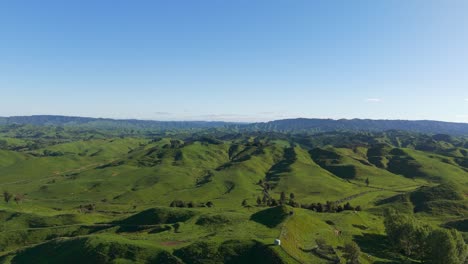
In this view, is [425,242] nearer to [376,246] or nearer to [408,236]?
[408,236]

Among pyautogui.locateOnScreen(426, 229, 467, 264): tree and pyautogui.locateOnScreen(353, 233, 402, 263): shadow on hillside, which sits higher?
pyautogui.locateOnScreen(426, 229, 467, 264): tree

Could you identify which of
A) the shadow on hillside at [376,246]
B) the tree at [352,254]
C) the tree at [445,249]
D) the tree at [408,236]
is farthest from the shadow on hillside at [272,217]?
the tree at [445,249]

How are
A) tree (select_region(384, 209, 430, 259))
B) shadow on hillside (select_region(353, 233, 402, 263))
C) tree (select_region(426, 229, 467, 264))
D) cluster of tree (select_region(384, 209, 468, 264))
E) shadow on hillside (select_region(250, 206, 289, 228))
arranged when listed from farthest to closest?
shadow on hillside (select_region(250, 206, 289, 228)) → shadow on hillside (select_region(353, 233, 402, 263)) → tree (select_region(384, 209, 430, 259)) → cluster of tree (select_region(384, 209, 468, 264)) → tree (select_region(426, 229, 467, 264))

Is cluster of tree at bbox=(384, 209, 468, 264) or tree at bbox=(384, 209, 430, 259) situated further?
tree at bbox=(384, 209, 430, 259)

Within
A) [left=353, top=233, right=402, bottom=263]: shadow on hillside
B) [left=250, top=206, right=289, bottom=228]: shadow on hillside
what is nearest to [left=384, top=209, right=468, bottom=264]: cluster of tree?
[left=353, top=233, right=402, bottom=263]: shadow on hillside

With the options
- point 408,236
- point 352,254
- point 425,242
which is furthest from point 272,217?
point 425,242

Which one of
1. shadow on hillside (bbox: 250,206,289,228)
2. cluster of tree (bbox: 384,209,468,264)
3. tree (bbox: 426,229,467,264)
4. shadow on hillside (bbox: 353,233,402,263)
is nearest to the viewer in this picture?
tree (bbox: 426,229,467,264)

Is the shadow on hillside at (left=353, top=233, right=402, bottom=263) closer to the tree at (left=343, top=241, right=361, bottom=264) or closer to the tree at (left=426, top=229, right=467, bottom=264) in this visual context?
the tree at (left=426, top=229, right=467, bottom=264)

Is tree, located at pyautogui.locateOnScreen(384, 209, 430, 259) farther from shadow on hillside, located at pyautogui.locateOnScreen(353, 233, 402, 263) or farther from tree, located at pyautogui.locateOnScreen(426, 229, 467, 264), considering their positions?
shadow on hillside, located at pyautogui.locateOnScreen(353, 233, 402, 263)

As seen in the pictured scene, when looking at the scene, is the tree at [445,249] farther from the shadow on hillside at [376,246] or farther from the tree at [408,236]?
the shadow on hillside at [376,246]
